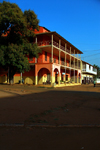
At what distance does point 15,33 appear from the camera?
21.5 m

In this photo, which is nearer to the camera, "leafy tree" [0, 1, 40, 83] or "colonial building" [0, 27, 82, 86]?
"leafy tree" [0, 1, 40, 83]

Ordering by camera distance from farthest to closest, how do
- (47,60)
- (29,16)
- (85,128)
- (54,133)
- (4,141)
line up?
1. (47,60)
2. (29,16)
3. (85,128)
4. (54,133)
5. (4,141)

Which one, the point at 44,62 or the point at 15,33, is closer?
the point at 15,33

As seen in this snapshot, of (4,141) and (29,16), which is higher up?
(29,16)

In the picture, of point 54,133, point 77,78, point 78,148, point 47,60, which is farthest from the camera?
point 77,78

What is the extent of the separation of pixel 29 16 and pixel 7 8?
A: 133 inches

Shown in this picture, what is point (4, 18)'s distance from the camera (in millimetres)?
18781

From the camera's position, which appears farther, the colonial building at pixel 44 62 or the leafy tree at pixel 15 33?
the colonial building at pixel 44 62

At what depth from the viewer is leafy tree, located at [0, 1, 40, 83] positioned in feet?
62.1

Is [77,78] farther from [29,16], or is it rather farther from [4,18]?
[4,18]

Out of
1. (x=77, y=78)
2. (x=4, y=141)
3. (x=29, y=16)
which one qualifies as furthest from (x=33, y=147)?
(x=77, y=78)

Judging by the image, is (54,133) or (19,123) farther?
(19,123)

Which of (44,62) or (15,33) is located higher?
(15,33)

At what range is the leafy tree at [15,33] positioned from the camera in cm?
1892
